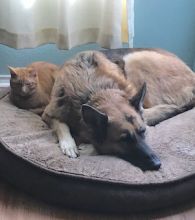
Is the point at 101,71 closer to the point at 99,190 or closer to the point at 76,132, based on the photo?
the point at 76,132

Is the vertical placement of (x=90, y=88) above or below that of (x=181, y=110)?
above

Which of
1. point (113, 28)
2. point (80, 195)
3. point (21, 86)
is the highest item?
point (113, 28)

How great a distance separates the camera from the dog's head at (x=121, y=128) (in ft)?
7.32

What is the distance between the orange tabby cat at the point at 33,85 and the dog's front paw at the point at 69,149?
0.42 metres

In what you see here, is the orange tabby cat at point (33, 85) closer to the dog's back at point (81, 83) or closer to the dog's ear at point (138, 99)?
the dog's back at point (81, 83)

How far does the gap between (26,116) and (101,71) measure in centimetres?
47

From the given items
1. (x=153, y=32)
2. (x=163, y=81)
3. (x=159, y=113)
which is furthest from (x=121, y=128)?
(x=153, y=32)

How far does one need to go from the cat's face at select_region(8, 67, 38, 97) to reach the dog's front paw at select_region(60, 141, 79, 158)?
454mm

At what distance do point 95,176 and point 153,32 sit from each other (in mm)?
1365

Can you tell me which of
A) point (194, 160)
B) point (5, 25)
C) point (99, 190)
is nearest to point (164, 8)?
point (5, 25)

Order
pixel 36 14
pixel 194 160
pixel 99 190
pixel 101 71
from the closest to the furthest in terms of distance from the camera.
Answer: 1. pixel 99 190
2. pixel 194 160
3. pixel 101 71
4. pixel 36 14

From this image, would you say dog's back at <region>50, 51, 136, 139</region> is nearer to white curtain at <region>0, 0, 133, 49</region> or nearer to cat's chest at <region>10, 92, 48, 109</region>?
cat's chest at <region>10, 92, 48, 109</region>

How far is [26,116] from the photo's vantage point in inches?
104

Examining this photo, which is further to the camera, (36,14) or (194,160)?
(36,14)
